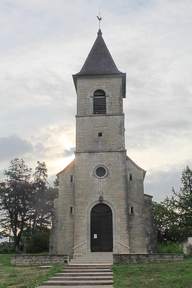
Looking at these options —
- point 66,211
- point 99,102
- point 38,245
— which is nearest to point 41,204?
point 38,245

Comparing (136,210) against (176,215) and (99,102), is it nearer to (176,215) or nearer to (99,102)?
(99,102)

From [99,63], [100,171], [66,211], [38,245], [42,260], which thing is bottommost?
[38,245]

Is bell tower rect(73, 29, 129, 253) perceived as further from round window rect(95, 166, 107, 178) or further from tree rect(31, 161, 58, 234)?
tree rect(31, 161, 58, 234)

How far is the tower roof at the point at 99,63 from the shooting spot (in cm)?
2442

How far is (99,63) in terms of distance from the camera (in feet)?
83.2

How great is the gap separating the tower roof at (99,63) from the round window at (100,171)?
7.98 metres

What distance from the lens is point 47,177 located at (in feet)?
150

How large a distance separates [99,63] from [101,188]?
1107 cm

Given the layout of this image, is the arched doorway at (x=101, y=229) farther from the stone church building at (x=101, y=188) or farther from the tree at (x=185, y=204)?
the tree at (x=185, y=204)

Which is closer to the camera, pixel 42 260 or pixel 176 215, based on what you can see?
pixel 42 260

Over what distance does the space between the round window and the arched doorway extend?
2.14 meters

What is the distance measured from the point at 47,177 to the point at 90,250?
26.7 m

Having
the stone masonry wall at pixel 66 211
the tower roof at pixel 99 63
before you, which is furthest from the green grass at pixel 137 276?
the tower roof at pixel 99 63

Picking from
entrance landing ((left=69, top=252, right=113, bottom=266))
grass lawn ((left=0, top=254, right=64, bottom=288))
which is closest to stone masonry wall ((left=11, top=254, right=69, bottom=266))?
entrance landing ((left=69, top=252, right=113, bottom=266))
